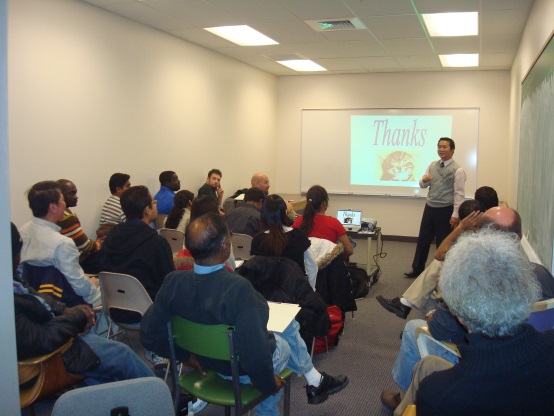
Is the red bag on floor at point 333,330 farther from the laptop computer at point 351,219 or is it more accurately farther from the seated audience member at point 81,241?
the laptop computer at point 351,219

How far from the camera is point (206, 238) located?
2.12m

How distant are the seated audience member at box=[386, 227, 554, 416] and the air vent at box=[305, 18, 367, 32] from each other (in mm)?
4333

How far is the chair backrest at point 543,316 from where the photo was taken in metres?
2.11

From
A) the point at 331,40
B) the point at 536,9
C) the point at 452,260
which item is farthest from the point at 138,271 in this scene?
the point at 331,40

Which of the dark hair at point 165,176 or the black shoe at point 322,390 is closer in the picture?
the black shoe at point 322,390

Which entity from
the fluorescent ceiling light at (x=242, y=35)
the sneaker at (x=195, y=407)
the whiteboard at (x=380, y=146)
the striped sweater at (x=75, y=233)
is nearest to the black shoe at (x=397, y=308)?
the sneaker at (x=195, y=407)

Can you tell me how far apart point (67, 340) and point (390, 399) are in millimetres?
1814

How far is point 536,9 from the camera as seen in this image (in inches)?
167

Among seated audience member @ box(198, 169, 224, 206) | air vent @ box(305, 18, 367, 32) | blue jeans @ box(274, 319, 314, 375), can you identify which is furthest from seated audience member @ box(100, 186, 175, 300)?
seated audience member @ box(198, 169, 224, 206)

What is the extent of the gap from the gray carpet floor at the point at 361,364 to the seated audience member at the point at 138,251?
84 cm

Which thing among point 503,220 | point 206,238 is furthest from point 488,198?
point 206,238

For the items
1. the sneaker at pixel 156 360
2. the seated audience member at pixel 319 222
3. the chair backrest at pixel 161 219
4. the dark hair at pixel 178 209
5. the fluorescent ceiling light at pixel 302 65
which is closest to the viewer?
the sneaker at pixel 156 360

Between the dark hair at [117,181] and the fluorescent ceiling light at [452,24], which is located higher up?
the fluorescent ceiling light at [452,24]

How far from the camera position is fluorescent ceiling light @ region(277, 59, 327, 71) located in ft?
25.6
